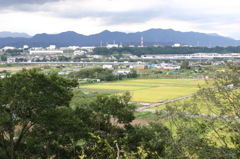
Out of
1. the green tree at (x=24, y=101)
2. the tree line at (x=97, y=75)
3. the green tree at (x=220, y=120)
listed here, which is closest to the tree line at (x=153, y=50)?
the tree line at (x=97, y=75)

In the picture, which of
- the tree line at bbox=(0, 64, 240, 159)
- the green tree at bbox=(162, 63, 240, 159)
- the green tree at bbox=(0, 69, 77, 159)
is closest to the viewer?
the green tree at bbox=(162, 63, 240, 159)

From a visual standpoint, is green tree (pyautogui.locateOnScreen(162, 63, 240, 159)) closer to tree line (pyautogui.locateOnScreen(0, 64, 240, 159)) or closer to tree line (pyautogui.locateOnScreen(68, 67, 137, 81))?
tree line (pyautogui.locateOnScreen(0, 64, 240, 159))

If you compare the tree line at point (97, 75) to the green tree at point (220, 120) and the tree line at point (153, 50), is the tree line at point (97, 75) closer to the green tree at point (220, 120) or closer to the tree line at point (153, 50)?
the green tree at point (220, 120)

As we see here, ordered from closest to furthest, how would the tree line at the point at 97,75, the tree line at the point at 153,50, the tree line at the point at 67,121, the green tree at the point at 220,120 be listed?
1. the green tree at the point at 220,120
2. the tree line at the point at 67,121
3. the tree line at the point at 97,75
4. the tree line at the point at 153,50

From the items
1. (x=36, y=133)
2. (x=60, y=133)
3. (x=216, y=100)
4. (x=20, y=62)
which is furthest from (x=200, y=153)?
(x=20, y=62)

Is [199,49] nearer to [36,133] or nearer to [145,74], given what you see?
[145,74]

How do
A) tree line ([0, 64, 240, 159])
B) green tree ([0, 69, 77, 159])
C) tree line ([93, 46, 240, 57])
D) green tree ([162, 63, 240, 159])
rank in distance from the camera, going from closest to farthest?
green tree ([162, 63, 240, 159]) < tree line ([0, 64, 240, 159]) < green tree ([0, 69, 77, 159]) < tree line ([93, 46, 240, 57])

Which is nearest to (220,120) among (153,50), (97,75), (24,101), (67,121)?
(67,121)

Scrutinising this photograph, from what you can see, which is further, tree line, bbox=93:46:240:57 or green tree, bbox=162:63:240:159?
tree line, bbox=93:46:240:57

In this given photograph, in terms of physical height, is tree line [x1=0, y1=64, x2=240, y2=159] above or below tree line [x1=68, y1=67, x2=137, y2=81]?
above

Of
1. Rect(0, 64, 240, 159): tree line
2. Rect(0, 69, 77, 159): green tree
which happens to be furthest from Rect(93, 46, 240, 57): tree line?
Rect(0, 69, 77, 159): green tree

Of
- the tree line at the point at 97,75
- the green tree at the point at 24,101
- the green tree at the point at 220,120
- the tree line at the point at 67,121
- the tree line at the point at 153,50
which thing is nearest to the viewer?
the green tree at the point at 220,120
